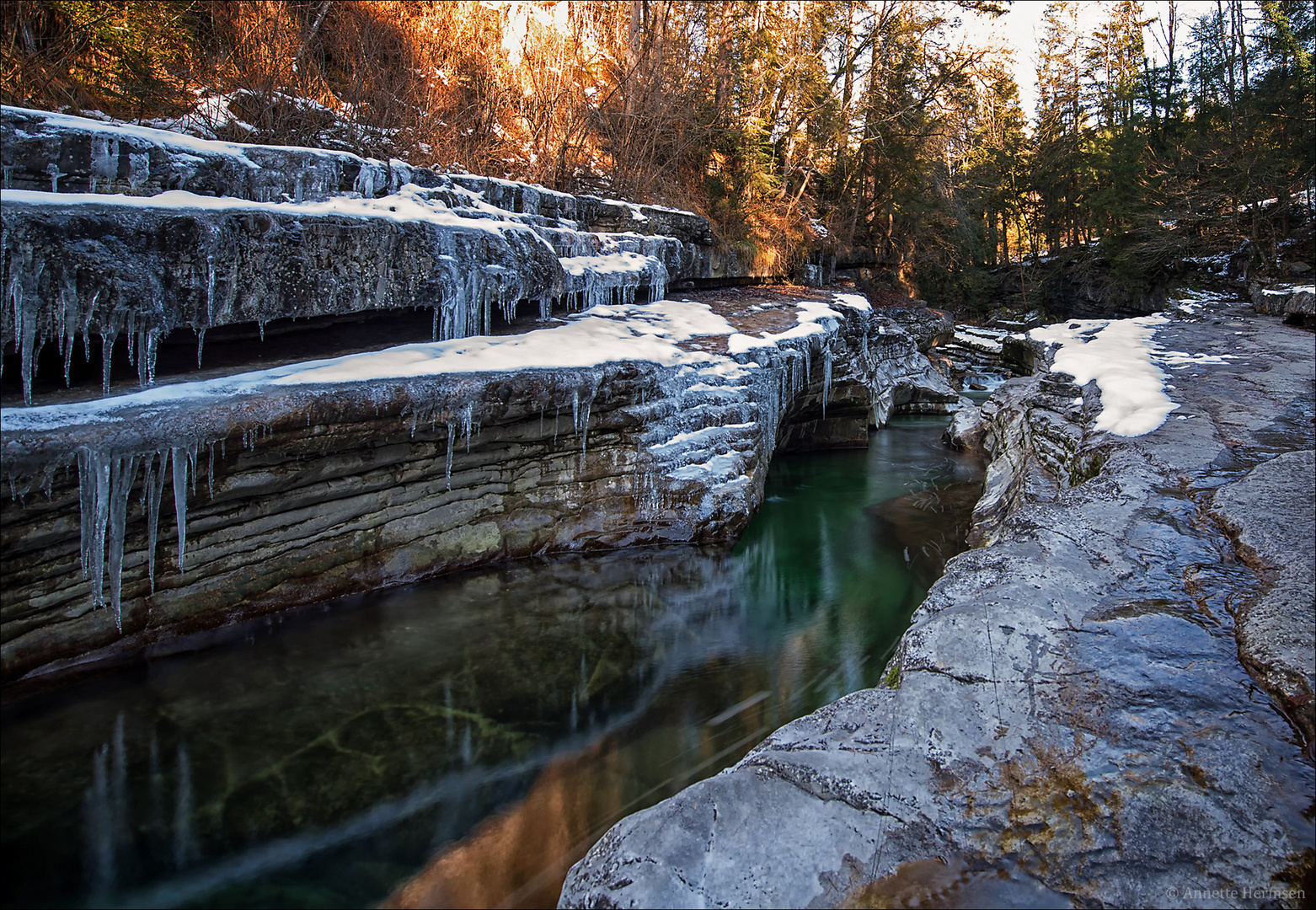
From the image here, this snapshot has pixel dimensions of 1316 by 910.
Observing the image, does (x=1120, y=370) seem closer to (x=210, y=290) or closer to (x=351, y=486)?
(x=351, y=486)

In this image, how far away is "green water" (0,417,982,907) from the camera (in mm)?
2867

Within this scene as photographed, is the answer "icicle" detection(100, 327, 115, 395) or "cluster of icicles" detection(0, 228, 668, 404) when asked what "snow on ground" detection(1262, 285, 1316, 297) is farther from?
"icicle" detection(100, 327, 115, 395)

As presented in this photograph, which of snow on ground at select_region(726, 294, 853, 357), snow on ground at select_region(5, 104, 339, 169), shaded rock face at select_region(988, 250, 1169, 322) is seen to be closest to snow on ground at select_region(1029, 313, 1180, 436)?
snow on ground at select_region(726, 294, 853, 357)

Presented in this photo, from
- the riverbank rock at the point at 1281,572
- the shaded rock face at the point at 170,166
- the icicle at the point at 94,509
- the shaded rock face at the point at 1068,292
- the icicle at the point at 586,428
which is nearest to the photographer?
the riverbank rock at the point at 1281,572

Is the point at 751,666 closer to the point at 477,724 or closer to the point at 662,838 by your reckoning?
the point at 477,724

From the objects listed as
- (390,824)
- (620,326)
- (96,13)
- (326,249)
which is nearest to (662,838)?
(390,824)

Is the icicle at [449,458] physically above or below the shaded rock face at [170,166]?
below

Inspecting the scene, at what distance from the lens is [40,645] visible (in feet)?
12.2

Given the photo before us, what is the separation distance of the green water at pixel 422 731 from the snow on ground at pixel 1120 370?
2.06 metres

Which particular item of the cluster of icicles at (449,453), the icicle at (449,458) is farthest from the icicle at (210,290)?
the icicle at (449,458)

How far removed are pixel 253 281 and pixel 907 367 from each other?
11.8 meters

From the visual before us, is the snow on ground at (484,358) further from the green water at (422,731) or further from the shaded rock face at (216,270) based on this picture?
the green water at (422,731)

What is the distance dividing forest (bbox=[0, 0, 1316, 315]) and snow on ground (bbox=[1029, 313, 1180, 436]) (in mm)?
5067

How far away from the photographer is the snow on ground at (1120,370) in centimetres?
475
